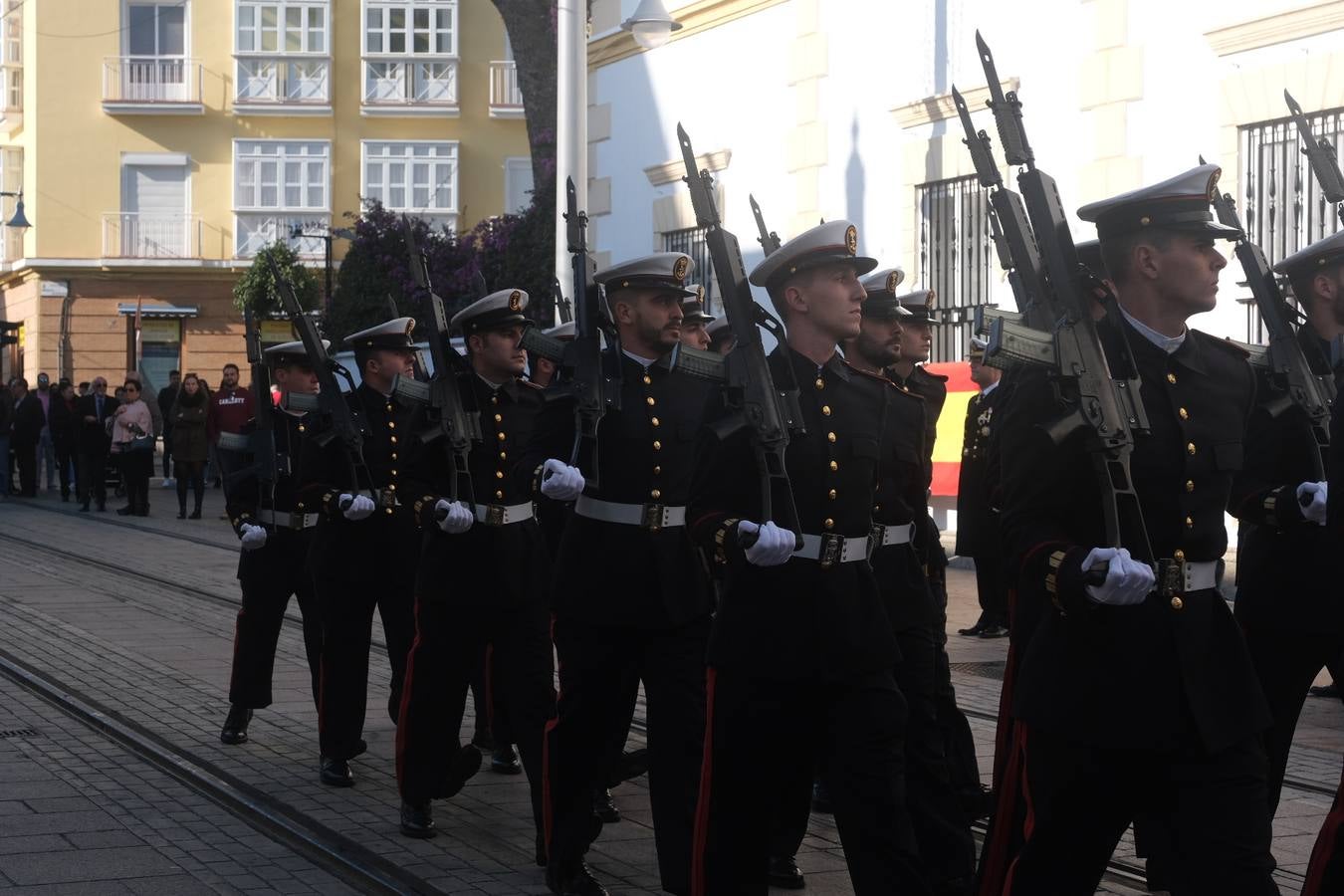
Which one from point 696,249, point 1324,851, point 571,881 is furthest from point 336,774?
point 696,249

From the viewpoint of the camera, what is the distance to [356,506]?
25.3 feet

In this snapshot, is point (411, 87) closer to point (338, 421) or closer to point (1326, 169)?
point (338, 421)

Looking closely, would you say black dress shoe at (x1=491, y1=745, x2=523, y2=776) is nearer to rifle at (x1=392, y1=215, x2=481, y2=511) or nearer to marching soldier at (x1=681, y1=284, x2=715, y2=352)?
rifle at (x1=392, y1=215, x2=481, y2=511)

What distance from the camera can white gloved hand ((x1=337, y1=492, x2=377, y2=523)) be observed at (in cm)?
769

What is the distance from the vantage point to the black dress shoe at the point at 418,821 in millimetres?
6688

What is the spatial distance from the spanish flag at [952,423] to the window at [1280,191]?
3.07 m

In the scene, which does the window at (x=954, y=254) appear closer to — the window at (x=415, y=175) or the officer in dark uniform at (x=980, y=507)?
the officer in dark uniform at (x=980, y=507)

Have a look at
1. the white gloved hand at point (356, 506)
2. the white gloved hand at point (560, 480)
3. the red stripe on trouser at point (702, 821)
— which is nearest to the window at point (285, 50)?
the white gloved hand at point (356, 506)

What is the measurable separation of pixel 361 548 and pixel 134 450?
17.4 metres

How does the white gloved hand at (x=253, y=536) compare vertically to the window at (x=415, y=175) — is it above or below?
below

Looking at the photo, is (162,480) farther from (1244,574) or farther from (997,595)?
(1244,574)

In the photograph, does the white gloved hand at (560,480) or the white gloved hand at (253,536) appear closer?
the white gloved hand at (560,480)

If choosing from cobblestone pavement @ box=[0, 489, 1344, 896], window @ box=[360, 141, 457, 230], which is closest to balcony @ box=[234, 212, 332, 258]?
window @ box=[360, 141, 457, 230]

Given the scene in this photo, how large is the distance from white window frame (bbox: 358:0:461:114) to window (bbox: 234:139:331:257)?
1847mm
